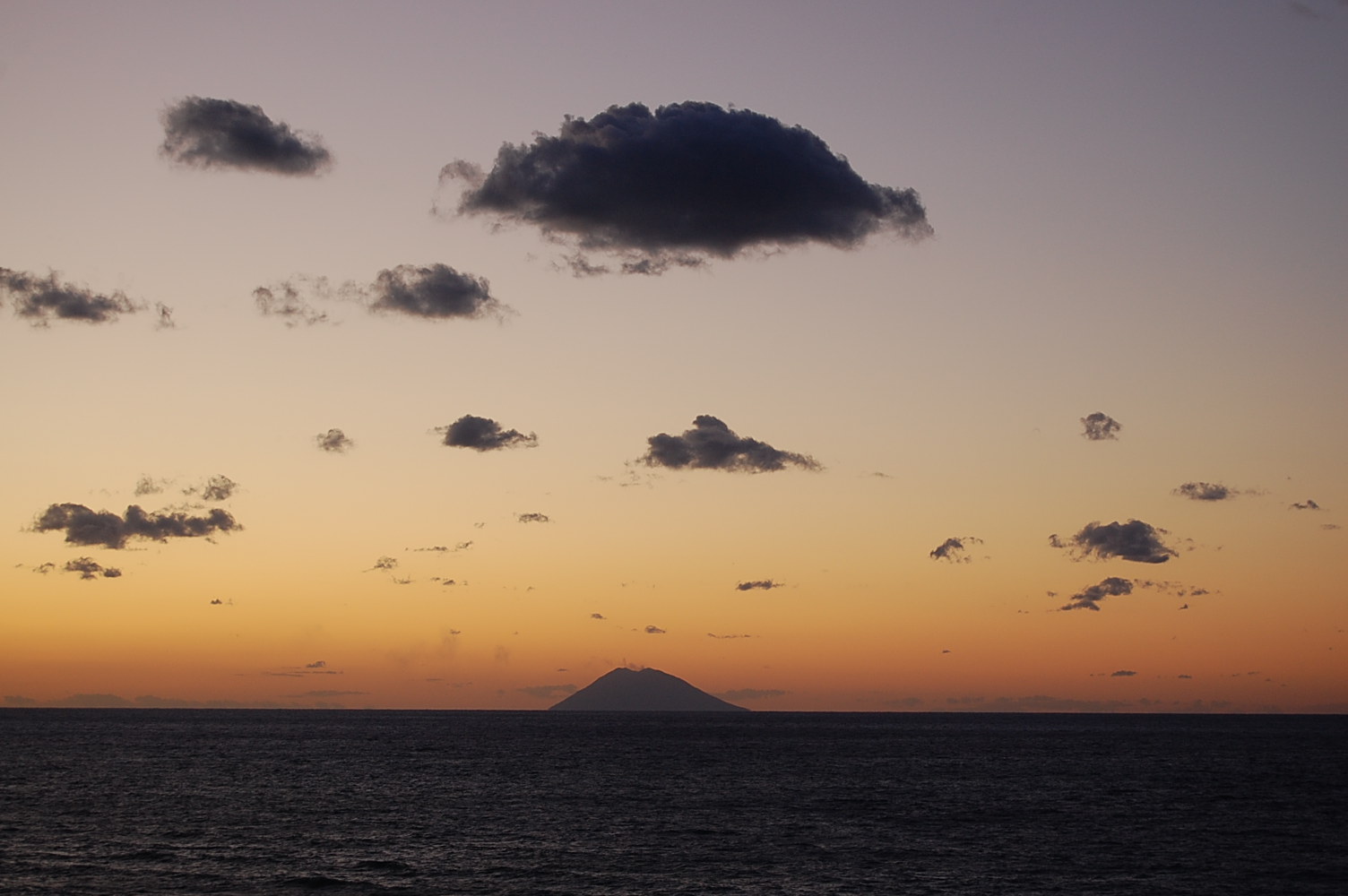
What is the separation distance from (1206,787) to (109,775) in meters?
125

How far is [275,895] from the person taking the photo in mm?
59844

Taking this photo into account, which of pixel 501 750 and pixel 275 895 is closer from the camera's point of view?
pixel 275 895

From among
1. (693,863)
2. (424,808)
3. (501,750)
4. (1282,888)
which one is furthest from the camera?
(501,750)

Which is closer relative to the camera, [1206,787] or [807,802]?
[807,802]

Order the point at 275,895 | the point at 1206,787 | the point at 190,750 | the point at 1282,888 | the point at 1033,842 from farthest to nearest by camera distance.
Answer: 1. the point at 190,750
2. the point at 1206,787
3. the point at 1033,842
4. the point at 1282,888
5. the point at 275,895

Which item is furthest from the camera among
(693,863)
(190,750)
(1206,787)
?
(190,750)

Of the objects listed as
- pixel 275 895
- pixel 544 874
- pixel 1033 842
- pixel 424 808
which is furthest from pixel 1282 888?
pixel 424 808

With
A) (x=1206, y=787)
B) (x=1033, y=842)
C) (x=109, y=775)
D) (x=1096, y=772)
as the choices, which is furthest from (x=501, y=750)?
(x=1033, y=842)

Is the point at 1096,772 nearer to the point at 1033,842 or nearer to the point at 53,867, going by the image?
the point at 1033,842

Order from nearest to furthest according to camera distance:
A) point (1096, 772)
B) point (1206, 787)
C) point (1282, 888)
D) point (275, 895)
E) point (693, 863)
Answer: point (275, 895), point (1282, 888), point (693, 863), point (1206, 787), point (1096, 772)

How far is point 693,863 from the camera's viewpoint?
7056 centimetres

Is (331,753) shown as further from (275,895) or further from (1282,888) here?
(1282,888)

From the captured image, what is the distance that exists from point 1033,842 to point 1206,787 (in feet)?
189

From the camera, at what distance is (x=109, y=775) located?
12938 cm
